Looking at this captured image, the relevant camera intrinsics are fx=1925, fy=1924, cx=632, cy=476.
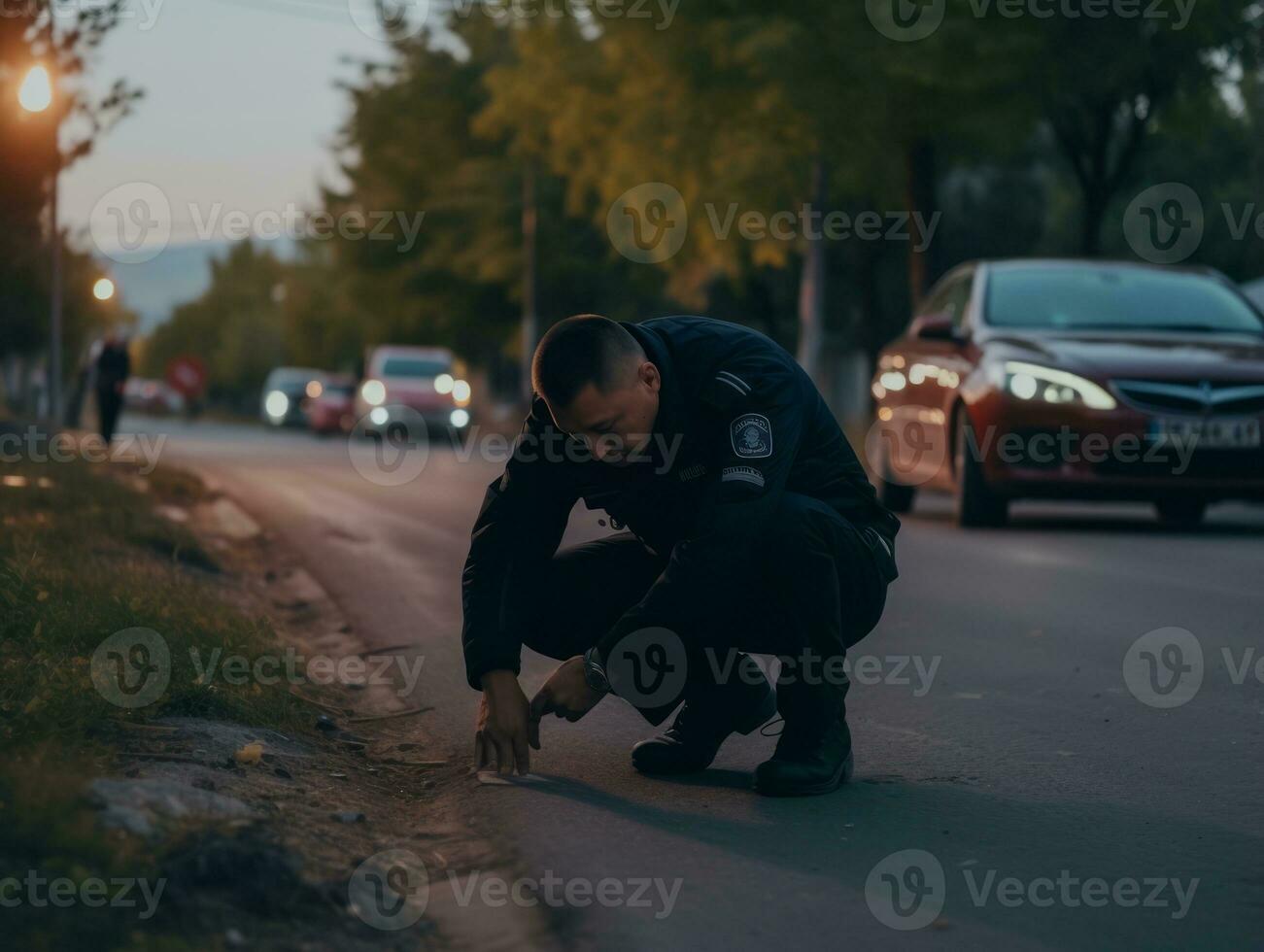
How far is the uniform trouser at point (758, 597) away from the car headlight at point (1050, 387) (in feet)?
22.5

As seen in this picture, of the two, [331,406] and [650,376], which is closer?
[650,376]

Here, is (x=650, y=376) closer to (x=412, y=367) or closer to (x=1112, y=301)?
(x=1112, y=301)

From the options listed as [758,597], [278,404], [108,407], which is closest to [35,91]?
[108,407]

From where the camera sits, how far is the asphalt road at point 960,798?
3.77 meters

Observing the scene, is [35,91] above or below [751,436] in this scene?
above

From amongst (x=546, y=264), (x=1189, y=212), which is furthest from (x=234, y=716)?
(x=546, y=264)

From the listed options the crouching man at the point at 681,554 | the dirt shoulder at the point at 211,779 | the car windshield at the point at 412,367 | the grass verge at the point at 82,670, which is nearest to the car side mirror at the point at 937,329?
the grass verge at the point at 82,670

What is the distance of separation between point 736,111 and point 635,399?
26184 millimetres

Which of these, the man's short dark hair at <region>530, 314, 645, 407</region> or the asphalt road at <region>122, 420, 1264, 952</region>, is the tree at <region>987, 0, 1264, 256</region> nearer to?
the asphalt road at <region>122, 420, 1264, 952</region>

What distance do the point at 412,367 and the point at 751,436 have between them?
106 ft

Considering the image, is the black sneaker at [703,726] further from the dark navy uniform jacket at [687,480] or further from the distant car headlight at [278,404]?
the distant car headlight at [278,404]

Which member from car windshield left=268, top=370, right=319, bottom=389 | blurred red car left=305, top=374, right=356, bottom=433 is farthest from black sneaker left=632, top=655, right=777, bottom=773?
car windshield left=268, top=370, right=319, bottom=389

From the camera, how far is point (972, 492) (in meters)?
12.5

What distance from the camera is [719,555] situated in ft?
14.8
